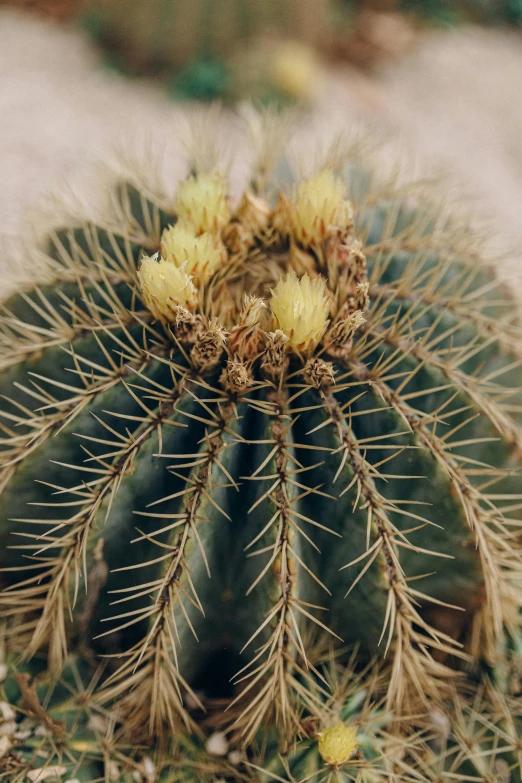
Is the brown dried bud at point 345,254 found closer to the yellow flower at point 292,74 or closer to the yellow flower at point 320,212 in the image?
the yellow flower at point 320,212

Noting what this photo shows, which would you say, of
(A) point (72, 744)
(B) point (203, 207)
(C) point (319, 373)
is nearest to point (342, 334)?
(C) point (319, 373)

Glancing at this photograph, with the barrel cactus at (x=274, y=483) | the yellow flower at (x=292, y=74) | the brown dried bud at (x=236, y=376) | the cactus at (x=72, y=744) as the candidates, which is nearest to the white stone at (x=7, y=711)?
the cactus at (x=72, y=744)

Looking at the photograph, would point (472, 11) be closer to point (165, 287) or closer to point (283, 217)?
point (283, 217)

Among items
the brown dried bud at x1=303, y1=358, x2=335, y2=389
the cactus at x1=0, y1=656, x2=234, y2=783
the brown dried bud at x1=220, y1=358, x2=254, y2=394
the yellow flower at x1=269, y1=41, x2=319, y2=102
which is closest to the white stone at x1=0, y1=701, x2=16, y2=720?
the cactus at x1=0, y1=656, x2=234, y2=783

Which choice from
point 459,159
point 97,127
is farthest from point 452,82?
point 97,127

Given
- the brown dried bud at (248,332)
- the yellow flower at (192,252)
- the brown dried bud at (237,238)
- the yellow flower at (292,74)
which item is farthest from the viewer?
the yellow flower at (292,74)

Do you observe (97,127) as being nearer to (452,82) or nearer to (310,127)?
(310,127)

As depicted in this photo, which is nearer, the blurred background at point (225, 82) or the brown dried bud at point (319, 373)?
the brown dried bud at point (319, 373)
